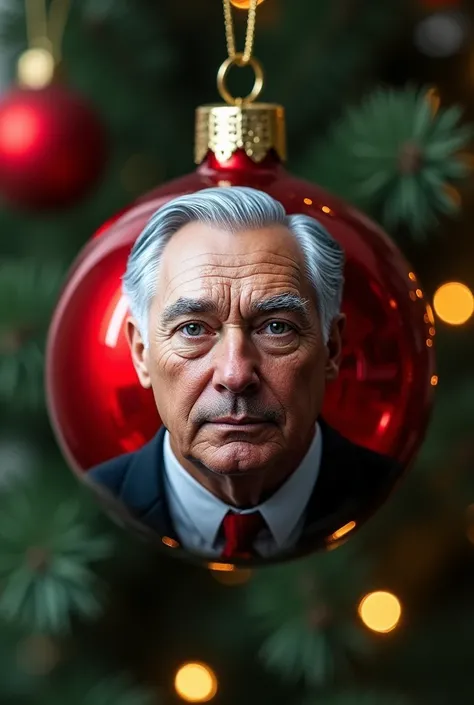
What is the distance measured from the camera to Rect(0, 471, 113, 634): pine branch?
994 mm

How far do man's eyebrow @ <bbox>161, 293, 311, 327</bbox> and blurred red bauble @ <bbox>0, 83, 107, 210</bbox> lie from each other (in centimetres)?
42

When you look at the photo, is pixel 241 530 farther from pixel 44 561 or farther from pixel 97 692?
pixel 97 692

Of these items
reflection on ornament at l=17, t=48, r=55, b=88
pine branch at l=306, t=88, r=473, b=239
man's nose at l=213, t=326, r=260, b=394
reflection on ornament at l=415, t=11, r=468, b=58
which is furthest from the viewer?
reflection on ornament at l=415, t=11, r=468, b=58

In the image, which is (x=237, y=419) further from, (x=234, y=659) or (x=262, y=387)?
(x=234, y=659)

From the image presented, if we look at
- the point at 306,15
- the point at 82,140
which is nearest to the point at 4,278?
the point at 82,140

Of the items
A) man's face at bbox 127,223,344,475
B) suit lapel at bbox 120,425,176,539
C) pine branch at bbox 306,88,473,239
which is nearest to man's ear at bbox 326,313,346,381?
man's face at bbox 127,223,344,475

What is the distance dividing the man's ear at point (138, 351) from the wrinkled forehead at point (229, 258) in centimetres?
3

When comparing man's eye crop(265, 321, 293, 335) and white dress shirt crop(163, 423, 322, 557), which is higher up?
man's eye crop(265, 321, 293, 335)

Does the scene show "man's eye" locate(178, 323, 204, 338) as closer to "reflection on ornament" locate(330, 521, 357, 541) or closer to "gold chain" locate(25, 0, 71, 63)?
"reflection on ornament" locate(330, 521, 357, 541)

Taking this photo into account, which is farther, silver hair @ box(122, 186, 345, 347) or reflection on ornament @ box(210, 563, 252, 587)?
reflection on ornament @ box(210, 563, 252, 587)

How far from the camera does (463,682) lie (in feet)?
3.86

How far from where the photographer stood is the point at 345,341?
23.3 inches

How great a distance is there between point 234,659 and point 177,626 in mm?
77

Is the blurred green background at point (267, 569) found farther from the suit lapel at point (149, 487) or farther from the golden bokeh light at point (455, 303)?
the suit lapel at point (149, 487)
